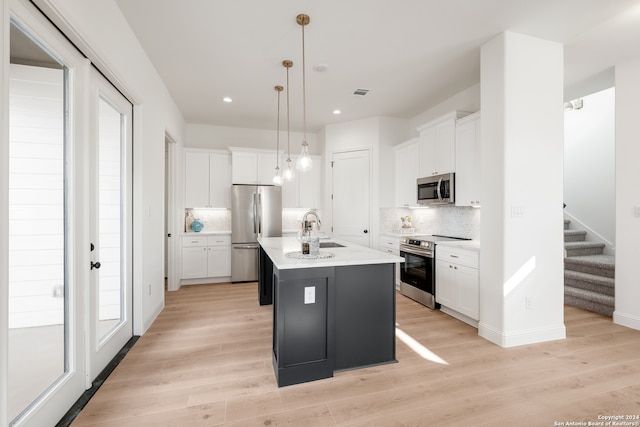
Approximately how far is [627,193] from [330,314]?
3633mm

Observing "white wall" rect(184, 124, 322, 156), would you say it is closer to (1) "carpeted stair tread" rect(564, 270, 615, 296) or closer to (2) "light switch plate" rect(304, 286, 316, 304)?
(2) "light switch plate" rect(304, 286, 316, 304)

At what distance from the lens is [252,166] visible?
5.40 m

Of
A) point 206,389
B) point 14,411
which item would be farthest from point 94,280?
point 206,389

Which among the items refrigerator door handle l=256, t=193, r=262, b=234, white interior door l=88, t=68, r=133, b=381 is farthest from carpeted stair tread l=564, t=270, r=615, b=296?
white interior door l=88, t=68, r=133, b=381

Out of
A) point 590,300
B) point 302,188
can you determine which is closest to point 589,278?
point 590,300

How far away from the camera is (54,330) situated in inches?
68.1

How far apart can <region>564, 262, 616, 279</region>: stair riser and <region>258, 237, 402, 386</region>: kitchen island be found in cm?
358

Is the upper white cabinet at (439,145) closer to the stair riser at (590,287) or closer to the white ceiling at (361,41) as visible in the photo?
the white ceiling at (361,41)

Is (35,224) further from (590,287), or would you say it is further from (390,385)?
(590,287)

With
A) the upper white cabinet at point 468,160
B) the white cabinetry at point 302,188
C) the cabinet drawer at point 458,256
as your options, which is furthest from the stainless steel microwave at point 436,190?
the white cabinetry at point 302,188

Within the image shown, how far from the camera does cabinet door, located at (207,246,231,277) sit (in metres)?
5.14

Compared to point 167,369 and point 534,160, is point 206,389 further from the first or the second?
point 534,160

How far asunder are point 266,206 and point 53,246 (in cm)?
364

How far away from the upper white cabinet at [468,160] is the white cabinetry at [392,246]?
119 cm
